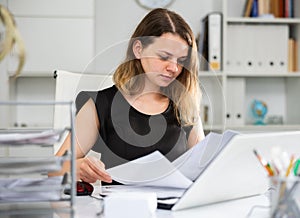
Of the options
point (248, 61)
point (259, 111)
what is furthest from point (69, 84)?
point (259, 111)

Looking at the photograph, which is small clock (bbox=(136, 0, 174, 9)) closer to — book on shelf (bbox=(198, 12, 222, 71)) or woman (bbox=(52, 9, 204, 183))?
book on shelf (bbox=(198, 12, 222, 71))

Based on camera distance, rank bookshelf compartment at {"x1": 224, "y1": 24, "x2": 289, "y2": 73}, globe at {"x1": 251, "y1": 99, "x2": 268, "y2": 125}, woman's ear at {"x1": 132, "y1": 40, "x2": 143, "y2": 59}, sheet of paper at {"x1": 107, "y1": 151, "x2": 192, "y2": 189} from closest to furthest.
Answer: sheet of paper at {"x1": 107, "y1": 151, "x2": 192, "y2": 189} < woman's ear at {"x1": 132, "y1": 40, "x2": 143, "y2": 59} < bookshelf compartment at {"x1": 224, "y1": 24, "x2": 289, "y2": 73} < globe at {"x1": 251, "y1": 99, "x2": 268, "y2": 125}

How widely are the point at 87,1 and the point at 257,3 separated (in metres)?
1.09

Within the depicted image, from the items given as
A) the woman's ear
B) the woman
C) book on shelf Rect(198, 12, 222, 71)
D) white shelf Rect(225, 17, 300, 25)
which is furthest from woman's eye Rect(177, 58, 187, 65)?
white shelf Rect(225, 17, 300, 25)

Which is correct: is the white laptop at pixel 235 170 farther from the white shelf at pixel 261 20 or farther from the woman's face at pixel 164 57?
the white shelf at pixel 261 20

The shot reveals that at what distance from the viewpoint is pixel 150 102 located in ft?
6.01

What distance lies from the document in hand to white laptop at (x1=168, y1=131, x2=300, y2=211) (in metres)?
0.10

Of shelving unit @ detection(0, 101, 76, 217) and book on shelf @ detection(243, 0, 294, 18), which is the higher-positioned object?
book on shelf @ detection(243, 0, 294, 18)

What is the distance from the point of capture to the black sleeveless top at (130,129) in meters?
1.81

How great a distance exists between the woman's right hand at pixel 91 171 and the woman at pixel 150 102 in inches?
2.0

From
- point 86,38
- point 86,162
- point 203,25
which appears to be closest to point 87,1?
point 86,38

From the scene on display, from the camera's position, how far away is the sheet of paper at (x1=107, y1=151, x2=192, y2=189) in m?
1.31

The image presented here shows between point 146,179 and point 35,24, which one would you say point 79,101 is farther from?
point 35,24

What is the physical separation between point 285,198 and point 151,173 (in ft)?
1.78
